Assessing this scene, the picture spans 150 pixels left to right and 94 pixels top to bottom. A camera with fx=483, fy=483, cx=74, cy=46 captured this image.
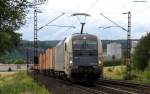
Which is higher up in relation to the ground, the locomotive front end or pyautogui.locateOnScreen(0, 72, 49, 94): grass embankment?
the locomotive front end

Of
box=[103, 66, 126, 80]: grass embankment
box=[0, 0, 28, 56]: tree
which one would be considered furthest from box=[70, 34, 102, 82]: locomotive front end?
box=[103, 66, 126, 80]: grass embankment

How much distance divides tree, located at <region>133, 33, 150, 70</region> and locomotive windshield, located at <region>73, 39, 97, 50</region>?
34888mm

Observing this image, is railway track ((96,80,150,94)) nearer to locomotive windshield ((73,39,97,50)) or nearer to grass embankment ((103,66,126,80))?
locomotive windshield ((73,39,97,50))

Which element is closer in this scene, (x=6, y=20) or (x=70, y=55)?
(x=6, y=20)

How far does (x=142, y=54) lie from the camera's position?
70.6 meters

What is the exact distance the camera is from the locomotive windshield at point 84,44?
3484cm

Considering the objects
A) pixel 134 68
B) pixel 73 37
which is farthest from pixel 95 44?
pixel 134 68

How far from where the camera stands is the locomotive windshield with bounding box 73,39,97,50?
34.8 m

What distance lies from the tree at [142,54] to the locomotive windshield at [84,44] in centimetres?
3489

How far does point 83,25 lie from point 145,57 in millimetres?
30570

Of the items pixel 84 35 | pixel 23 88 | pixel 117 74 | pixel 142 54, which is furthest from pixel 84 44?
pixel 142 54

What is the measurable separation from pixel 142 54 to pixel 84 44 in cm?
3675

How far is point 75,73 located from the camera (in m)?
34.0

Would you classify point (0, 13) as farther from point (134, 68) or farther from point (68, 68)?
point (134, 68)
